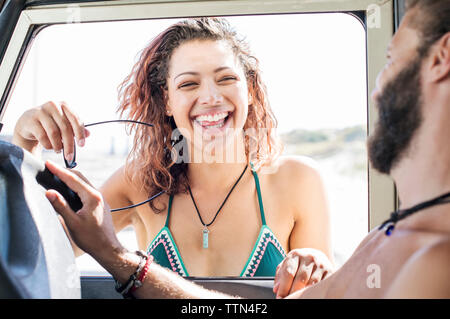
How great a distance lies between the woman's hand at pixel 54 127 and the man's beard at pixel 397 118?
929 mm

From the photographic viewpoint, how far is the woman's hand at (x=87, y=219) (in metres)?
1.11

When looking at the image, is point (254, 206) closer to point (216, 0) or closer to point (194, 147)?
point (194, 147)

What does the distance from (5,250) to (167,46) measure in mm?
1340

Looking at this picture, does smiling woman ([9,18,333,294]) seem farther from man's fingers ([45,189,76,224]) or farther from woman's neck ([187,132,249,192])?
man's fingers ([45,189,76,224])

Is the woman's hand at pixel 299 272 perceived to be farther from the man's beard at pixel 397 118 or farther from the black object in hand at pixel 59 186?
the black object in hand at pixel 59 186

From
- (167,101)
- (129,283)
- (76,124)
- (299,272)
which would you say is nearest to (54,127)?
(76,124)

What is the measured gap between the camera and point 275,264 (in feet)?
5.92

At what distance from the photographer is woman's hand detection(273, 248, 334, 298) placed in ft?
4.42

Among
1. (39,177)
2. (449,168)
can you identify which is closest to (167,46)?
(39,177)

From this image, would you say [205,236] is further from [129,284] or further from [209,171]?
[129,284]

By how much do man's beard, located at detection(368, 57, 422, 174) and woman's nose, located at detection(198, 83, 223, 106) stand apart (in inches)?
33.8

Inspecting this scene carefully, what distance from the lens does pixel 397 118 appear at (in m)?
0.99

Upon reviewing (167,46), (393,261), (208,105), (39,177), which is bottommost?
(393,261)
